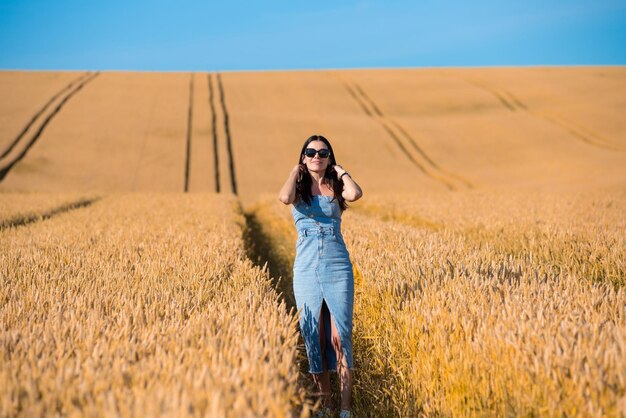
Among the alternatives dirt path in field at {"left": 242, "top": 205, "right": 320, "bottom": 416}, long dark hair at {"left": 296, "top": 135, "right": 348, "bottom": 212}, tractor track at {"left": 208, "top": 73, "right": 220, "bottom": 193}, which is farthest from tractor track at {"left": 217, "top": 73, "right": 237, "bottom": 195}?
long dark hair at {"left": 296, "top": 135, "right": 348, "bottom": 212}

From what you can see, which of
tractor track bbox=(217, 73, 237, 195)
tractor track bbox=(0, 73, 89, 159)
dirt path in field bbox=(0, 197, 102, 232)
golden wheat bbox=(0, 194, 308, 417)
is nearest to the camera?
golden wheat bbox=(0, 194, 308, 417)

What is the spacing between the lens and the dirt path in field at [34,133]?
3200 centimetres

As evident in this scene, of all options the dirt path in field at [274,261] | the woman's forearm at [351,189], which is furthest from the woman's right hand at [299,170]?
the dirt path in field at [274,261]

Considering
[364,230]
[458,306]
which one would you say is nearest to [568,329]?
[458,306]

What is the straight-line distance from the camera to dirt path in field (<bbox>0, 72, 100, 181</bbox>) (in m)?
32.0

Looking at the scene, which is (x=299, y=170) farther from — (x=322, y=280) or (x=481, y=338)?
(x=481, y=338)

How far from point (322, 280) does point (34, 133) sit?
39345 millimetres

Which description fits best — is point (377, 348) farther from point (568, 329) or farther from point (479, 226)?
point (479, 226)

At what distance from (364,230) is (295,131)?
32556mm

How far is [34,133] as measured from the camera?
36.8 meters

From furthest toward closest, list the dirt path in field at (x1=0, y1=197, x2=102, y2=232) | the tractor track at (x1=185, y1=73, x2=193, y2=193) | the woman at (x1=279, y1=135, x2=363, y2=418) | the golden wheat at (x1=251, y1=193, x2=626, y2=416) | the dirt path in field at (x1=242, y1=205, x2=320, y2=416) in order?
1. the tractor track at (x1=185, y1=73, x2=193, y2=193)
2. the dirt path in field at (x1=0, y1=197, x2=102, y2=232)
3. the dirt path in field at (x1=242, y1=205, x2=320, y2=416)
4. the woman at (x1=279, y1=135, x2=363, y2=418)
5. the golden wheat at (x1=251, y1=193, x2=626, y2=416)

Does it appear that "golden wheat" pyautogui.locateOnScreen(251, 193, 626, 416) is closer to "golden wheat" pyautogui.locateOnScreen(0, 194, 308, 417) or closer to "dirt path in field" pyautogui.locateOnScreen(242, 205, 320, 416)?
"dirt path in field" pyautogui.locateOnScreen(242, 205, 320, 416)

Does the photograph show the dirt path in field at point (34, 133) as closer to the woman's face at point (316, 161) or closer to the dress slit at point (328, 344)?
the woman's face at point (316, 161)

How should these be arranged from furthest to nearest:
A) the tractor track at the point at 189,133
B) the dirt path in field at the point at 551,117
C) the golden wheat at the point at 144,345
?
the dirt path in field at the point at 551,117 → the tractor track at the point at 189,133 → the golden wheat at the point at 144,345
